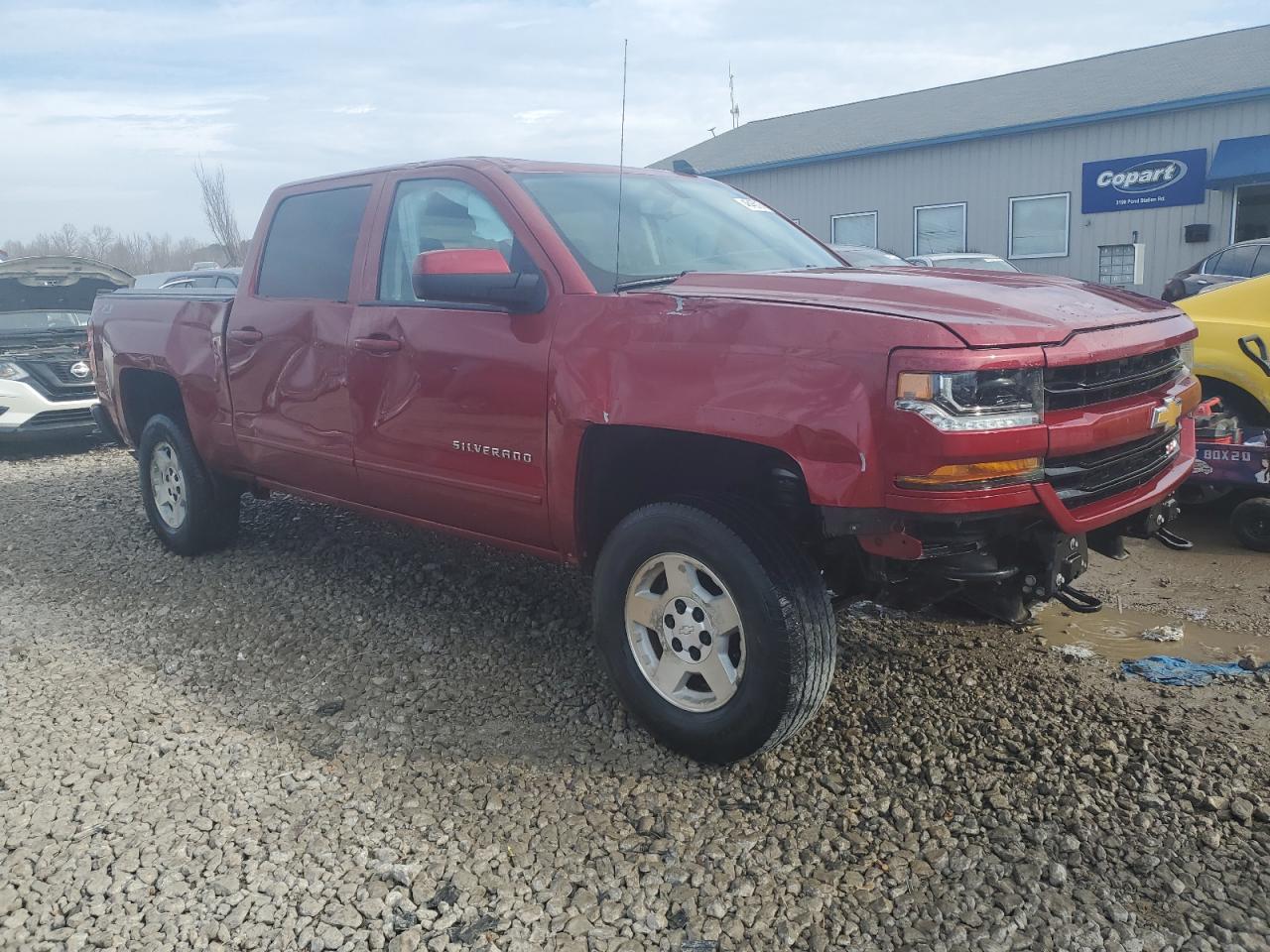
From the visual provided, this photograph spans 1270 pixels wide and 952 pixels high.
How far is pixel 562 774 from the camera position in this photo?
3260 mm

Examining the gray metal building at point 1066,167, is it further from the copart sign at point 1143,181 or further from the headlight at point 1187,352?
the headlight at point 1187,352

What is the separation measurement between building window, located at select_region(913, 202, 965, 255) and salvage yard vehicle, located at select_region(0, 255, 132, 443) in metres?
16.7

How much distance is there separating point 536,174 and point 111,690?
2.60m

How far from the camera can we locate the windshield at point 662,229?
3.67m

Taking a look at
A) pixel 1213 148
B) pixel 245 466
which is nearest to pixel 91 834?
pixel 245 466

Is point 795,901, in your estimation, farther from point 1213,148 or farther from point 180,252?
point 180,252

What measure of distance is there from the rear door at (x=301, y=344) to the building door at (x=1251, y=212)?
18743 mm

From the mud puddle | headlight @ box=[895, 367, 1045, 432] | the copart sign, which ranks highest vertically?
the copart sign

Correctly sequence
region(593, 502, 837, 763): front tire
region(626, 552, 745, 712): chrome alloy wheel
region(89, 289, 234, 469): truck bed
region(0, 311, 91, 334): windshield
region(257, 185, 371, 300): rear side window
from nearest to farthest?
region(593, 502, 837, 763): front tire
region(626, 552, 745, 712): chrome alloy wheel
region(257, 185, 371, 300): rear side window
region(89, 289, 234, 469): truck bed
region(0, 311, 91, 334): windshield

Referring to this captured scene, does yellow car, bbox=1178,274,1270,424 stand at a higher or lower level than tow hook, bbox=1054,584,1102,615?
higher

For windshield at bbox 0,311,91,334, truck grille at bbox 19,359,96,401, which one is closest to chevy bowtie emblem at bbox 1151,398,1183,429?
truck grille at bbox 19,359,96,401

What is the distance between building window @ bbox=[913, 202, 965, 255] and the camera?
22031 millimetres

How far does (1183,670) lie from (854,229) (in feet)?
69.7

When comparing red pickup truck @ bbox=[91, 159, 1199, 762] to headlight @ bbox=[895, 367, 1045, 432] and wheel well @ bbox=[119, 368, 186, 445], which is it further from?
wheel well @ bbox=[119, 368, 186, 445]
